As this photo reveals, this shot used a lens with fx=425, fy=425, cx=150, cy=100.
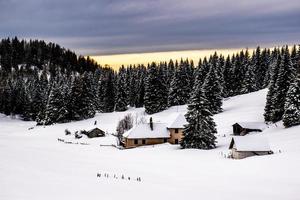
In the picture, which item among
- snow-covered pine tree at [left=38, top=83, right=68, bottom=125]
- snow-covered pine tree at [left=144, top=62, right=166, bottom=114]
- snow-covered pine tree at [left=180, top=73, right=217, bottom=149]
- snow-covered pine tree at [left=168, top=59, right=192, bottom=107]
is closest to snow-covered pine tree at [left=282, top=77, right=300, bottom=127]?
snow-covered pine tree at [left=180, top=73, right=217, bottom=149]

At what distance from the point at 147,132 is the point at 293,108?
81.1 feet

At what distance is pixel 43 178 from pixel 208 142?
37.4m

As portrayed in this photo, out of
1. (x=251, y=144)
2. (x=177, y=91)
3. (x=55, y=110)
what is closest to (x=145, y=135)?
(x=251, y=144)

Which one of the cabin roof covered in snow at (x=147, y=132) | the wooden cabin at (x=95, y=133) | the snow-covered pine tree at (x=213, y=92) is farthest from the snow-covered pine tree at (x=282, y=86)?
→ the wooden cabin at (x=95, y=133)

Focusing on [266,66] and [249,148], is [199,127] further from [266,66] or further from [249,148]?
[266,66]

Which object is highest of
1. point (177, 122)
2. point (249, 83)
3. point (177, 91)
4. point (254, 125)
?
point (249, 83)

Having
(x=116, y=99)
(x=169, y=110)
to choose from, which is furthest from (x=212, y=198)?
(x=116, y=99)

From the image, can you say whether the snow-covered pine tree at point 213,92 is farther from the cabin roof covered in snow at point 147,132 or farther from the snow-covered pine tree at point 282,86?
the snow-covered pine tree at point 282,86

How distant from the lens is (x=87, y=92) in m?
105

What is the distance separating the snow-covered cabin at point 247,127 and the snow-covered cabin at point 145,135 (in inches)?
470

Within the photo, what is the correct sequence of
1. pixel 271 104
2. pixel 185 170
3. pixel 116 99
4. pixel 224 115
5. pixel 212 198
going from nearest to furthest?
1. pixel 212 198
2. pixel 185 170
3. pixel 271 104
4. pixel 224 115
5. pixel 116 99

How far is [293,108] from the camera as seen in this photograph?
2498 inches

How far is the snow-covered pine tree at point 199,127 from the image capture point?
5991 centimetres

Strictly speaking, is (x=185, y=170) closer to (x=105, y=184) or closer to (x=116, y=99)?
(x=105, y=184)
